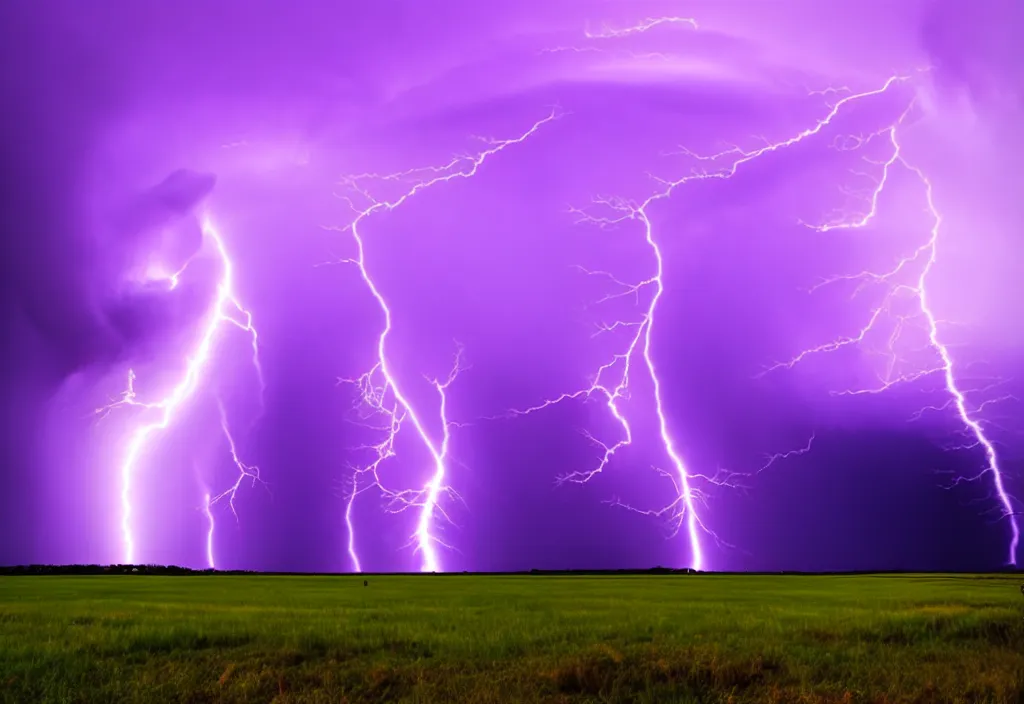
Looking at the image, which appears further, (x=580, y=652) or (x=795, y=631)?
(x=795, y=631)

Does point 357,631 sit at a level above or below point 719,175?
below

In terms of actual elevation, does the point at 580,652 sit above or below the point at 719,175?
below

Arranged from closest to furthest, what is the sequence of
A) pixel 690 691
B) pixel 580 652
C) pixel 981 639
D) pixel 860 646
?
pixel 690 691 → pixel 580 652 → pixel 860 646 → pixel 981 639

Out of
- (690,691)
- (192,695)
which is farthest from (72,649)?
(690,691)

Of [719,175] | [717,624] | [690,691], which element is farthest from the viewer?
[719,175]

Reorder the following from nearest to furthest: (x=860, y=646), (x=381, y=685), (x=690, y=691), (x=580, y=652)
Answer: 1. (x=690, y=691)
2. (x=381, y=685)
3. (x=580, y=652)
4. (x=860, y=646)

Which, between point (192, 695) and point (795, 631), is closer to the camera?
point (192, 695)

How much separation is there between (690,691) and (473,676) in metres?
1.59

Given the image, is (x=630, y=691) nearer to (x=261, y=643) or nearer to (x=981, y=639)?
(x=261, y=643)

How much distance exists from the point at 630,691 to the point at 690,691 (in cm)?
41

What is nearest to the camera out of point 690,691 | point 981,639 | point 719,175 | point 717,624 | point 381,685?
point 690,691

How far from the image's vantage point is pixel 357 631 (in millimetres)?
7598

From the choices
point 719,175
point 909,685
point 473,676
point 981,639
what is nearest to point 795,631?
point 981,639

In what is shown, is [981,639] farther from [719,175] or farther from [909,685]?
[719,175]
